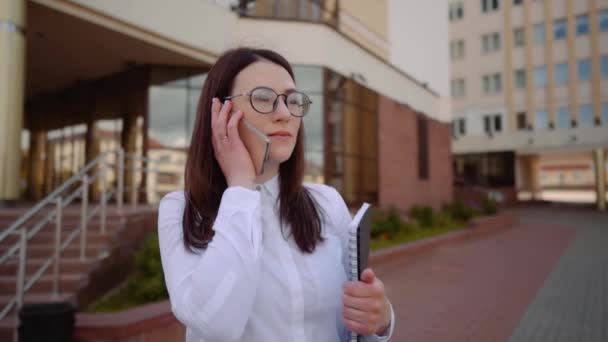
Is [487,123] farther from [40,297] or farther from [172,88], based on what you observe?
[40,297]

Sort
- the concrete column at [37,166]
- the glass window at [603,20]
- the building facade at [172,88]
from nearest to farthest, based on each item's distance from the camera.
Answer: the building facade at [172,88] → the concrete column at [37,166] → the glass window at [603,20]

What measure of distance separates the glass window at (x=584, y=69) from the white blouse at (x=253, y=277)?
30.6m

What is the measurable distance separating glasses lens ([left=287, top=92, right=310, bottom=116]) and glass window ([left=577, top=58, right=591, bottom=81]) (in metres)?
30.6

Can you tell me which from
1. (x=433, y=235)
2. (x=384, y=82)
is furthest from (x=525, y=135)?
(x=433, y=235)

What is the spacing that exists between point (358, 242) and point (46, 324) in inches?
123

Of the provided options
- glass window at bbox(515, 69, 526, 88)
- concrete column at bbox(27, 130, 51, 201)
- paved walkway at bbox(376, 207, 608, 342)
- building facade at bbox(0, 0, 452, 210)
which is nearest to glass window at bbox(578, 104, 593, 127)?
glass window at bbox(515, 69, 526, 88)

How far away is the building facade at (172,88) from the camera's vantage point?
7480 millimetres

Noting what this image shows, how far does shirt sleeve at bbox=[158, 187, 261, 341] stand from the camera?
3.23 ft

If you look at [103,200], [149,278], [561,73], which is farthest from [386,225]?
[561,73]

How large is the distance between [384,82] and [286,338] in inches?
541

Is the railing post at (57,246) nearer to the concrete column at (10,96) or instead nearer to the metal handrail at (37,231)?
the metal handrail at (37,231)

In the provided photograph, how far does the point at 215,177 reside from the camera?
130cm

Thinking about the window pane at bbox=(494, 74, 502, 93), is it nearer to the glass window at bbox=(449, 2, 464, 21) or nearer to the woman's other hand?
the glass window at bbox=(449, 2, 464, 21)

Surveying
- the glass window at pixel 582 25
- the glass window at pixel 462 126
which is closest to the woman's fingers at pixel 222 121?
the glass window at pixel 462 126
